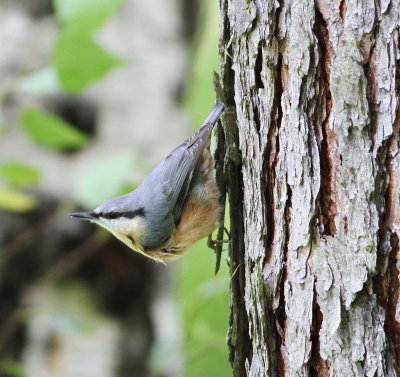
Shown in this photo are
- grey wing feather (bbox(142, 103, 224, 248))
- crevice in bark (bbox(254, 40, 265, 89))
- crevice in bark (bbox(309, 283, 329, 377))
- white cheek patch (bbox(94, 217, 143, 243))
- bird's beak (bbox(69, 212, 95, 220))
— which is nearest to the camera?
crevice in bark (bbox(309, 283, 329, 377))

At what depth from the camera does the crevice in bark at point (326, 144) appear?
1.50m

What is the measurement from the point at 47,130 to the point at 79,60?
35 cm

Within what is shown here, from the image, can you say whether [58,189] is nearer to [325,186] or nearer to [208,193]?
[208,193]

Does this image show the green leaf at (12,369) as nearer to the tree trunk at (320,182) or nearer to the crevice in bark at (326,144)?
the tree trunk at (320,182)

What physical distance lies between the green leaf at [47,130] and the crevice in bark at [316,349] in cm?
121

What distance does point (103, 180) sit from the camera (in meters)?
2.21

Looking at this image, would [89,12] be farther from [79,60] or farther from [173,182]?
[173,182]

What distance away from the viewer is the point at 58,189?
3.15 metres

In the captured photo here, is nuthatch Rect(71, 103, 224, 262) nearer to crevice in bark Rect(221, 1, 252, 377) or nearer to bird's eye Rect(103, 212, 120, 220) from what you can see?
bird's eye Rect(103, 212, 120, 220)

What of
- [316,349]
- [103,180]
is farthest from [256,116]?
[103,180]

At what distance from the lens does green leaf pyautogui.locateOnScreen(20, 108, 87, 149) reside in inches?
91.2

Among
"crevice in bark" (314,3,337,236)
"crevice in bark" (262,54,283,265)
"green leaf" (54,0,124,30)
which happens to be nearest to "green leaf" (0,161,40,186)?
"green leaf" (54,0,124,30)

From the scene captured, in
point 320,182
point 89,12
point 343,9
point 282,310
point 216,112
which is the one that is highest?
point 89,12

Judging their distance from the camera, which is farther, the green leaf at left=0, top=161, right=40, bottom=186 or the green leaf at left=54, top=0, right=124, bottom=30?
the green leaf at left=0, top=161, right=40, bottom=186
